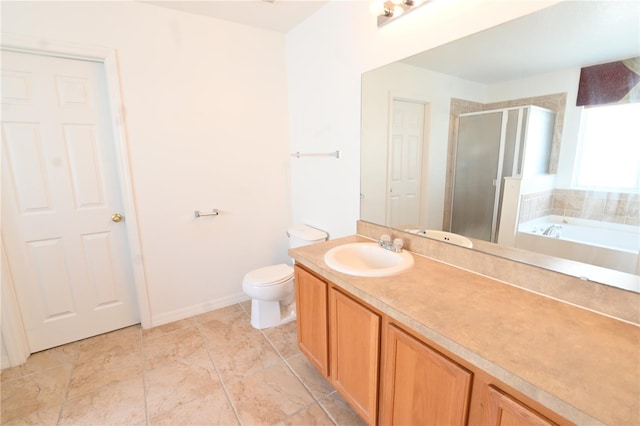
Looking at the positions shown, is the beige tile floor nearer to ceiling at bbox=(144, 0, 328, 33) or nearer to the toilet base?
the toilet base

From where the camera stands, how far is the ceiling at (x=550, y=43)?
0.92 m

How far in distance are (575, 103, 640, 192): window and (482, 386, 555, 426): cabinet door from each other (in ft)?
2.62

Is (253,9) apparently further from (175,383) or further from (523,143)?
(175,383)

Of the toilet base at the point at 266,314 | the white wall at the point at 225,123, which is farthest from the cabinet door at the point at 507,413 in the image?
the toilet base at the point at 266,314

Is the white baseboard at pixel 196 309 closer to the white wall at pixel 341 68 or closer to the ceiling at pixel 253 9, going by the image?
the white wall at pixel 341 68

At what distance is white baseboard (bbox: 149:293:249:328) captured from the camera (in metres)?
2.37

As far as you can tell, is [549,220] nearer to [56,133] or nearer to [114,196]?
[114,196]

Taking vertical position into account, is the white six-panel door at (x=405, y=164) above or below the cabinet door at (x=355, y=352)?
above

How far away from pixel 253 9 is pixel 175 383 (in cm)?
263

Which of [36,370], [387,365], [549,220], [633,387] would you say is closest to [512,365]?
[633,387]

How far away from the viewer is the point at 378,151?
71.6 inches

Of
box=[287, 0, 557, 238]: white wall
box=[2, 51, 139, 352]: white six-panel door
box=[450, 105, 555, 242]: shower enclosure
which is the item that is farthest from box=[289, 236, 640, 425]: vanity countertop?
box=[2, 51, 139, 352]: white six-panel door

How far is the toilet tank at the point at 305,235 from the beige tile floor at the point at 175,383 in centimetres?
72

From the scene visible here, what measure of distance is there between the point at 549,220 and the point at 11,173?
9.89 ft
